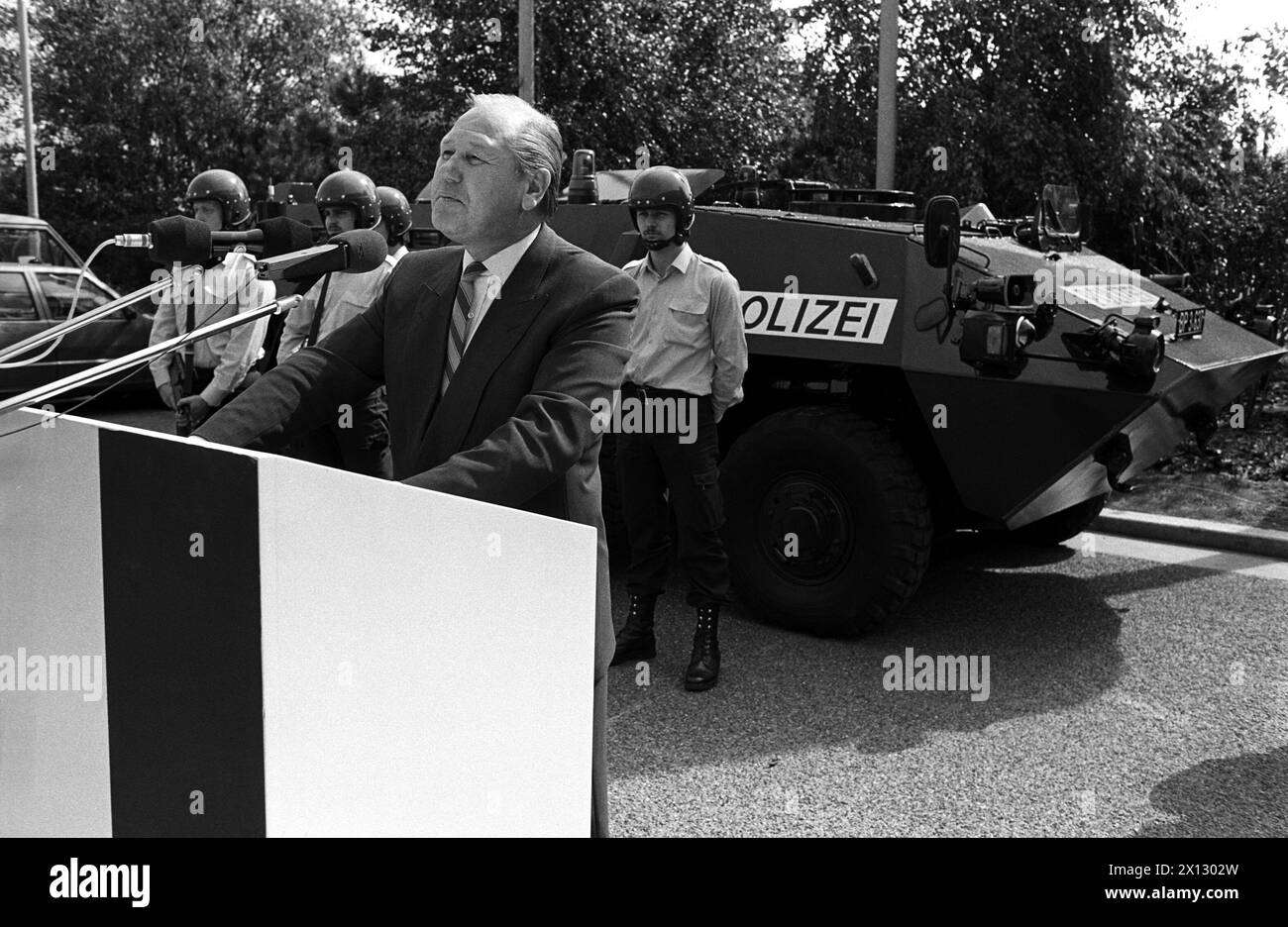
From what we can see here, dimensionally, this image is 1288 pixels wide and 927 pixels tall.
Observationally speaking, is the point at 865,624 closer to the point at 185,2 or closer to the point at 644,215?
the point at 644,215

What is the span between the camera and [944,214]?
500 cm

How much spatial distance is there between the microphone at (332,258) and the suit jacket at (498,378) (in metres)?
0.21

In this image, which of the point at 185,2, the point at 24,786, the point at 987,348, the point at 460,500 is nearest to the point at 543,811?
the point at 460,500

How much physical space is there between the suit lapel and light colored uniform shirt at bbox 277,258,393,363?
3.15 m

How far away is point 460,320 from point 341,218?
143 inches

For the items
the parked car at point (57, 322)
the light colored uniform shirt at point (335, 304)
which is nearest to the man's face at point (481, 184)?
the light colored uniform shirt at point (335, 304)

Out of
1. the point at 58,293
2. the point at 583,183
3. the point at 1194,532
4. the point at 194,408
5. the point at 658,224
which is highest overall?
the point at 583,183

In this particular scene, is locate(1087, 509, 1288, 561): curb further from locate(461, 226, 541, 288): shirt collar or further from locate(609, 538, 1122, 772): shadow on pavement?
locate(461, 226, 541, 288): shirt collar

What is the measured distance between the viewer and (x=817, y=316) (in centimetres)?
568

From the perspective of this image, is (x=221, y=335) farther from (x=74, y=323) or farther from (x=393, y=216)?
(x=74, y=323)

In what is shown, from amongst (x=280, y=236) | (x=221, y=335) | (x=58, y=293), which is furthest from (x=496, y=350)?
(x=58, y=293)

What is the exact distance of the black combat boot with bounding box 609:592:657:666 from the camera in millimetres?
5406

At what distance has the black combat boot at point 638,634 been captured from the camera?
541 centimetres

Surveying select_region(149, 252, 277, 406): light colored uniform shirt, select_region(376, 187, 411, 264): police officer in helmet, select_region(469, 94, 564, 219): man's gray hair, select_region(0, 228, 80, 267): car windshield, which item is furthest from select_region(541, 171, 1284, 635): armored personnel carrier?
select_region(0, 228, 80, 267): car windshield
